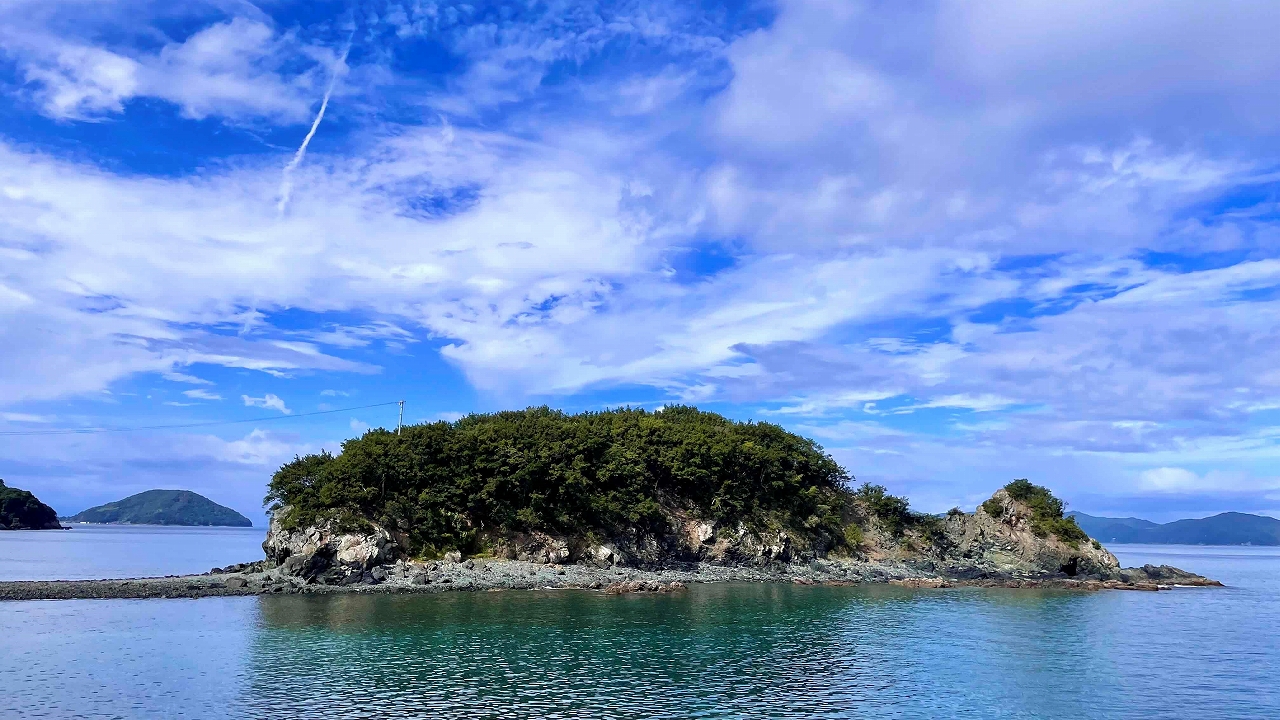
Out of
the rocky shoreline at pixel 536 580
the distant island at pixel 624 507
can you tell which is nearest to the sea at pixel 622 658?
the rocky shoreline at pixel 536 580

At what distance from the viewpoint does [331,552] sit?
63.7 m

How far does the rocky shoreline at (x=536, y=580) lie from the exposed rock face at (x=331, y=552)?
0.69 metres

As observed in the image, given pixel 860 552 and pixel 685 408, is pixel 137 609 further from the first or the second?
pixel 860 552

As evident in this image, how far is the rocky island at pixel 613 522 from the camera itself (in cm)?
6500

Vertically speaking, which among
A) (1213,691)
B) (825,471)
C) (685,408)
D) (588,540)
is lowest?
(1213,691)

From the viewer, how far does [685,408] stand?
99.0 meters

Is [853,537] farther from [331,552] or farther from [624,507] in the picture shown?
[331,552]

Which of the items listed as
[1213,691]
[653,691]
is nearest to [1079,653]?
[1213,691]

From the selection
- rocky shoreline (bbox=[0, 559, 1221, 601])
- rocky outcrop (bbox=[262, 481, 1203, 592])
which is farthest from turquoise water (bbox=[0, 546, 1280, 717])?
rocky outcrop (bbox=[262, 481, 1203, 592])

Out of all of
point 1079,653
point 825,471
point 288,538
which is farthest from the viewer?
point 825,471

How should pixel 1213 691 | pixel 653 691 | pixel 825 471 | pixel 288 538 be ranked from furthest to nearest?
1. pixel 825 471
2. pixel 288 538
3. pixel 1213 691
4. pixel 653 691

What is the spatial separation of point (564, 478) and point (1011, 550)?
51.7 metres

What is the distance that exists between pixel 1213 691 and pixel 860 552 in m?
58.5

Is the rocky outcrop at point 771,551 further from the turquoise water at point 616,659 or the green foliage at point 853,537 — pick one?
the turquoise water at point 616,659
